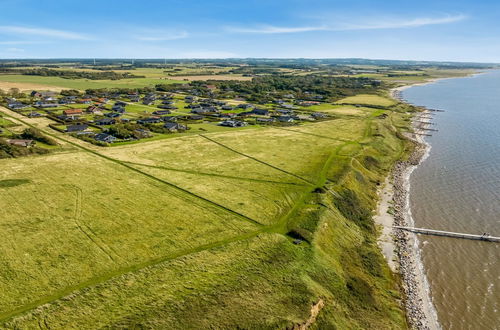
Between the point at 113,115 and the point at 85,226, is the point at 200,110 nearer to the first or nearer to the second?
the point at 113,115

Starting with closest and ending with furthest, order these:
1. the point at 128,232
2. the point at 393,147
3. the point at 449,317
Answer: the point at 449,317, the point at 128,232, the point at 393,147

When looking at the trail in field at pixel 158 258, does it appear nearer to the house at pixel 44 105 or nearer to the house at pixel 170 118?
the house at pixel 170 118

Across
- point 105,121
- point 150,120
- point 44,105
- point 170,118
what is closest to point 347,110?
point 170,118

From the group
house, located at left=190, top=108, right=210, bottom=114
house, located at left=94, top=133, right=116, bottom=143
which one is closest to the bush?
house, located at left=94, top=133, right=116, bottom=143

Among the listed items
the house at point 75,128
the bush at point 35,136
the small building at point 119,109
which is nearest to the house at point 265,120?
the small building at point 119,109

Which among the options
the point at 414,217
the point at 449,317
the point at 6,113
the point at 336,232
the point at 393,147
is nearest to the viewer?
the point at 449,317

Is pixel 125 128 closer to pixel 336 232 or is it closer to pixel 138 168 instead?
pixel 138 168

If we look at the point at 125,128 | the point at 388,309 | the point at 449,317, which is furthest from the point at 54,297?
the point at 125,128

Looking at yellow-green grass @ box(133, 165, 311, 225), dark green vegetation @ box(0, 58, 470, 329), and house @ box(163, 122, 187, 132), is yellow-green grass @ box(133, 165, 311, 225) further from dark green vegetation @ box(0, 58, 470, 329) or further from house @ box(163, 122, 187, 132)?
house @ box(163, 122, 187, 132)
